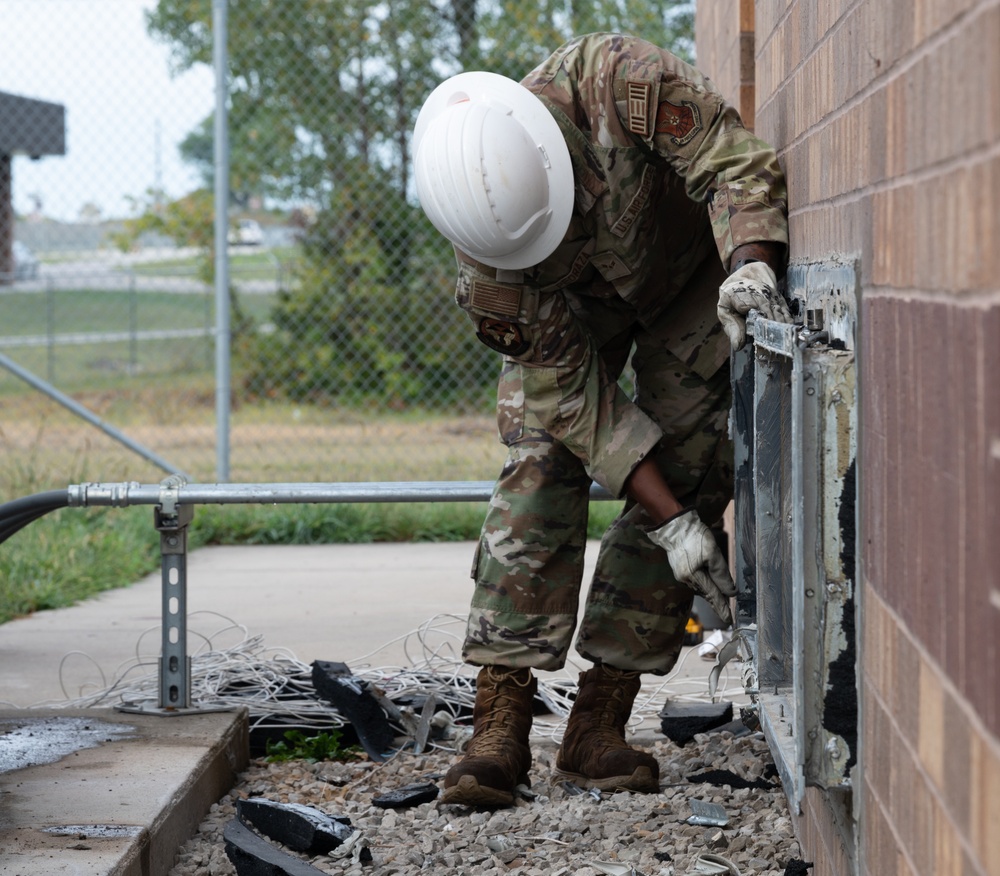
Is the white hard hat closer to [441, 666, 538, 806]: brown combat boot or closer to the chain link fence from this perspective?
[441, 666, 538, 806]: brown combat boot

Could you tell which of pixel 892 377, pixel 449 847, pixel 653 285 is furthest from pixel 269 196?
pixel 892 377

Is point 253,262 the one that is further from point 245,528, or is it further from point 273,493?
point 273,493

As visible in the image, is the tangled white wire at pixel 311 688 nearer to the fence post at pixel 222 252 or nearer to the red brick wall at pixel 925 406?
the red brick wall at pixel 925 406

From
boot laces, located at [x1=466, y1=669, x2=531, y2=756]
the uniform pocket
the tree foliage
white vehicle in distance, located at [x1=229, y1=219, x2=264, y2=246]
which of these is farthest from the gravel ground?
white vehicle in distance, located at [x1=229, y1=219, x2=264, y2=246]

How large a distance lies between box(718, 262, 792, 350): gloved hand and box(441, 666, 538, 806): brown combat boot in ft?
3.58

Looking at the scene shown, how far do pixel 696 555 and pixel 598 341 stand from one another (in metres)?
→ 0.74

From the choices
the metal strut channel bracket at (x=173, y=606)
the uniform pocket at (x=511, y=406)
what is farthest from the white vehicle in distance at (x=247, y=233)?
the uniform pocket at (x=511, y=406)

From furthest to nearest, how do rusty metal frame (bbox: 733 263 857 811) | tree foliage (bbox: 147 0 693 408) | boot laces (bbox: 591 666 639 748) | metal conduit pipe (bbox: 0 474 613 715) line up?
tree foliage (bbox: 147 0 693 408)
metal conduit pipe (bbox: 0 474 613 715)
boot laces (bbox: 591 666 639 748)
rusty metal frame (bbox: 733 263 857 811)

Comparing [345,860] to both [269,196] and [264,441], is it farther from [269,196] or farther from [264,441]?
[269,196]

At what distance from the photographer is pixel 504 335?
293cm

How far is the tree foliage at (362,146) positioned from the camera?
8047 mm

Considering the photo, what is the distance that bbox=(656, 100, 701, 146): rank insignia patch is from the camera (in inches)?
108

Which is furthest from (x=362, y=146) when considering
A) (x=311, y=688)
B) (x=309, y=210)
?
(x=311, y=688)

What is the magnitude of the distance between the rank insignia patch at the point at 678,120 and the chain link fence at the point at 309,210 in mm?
5041
